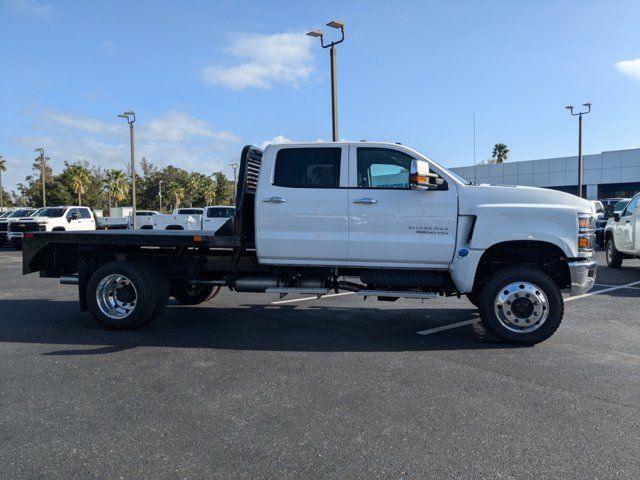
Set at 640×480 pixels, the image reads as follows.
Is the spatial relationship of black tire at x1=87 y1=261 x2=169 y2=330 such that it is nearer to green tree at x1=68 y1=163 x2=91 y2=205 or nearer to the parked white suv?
the parked white suv

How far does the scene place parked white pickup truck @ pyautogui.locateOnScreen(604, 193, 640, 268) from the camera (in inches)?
439

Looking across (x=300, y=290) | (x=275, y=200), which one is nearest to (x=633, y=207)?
(x=300, y=290)

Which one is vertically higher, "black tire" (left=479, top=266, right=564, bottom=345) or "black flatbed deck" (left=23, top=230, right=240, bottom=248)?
"black flatbed deck" (left=23, top=230, right=240, bottom=248)

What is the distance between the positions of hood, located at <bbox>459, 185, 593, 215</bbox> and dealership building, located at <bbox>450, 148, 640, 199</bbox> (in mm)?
36879

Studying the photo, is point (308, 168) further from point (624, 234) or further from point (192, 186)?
point (192, 186)

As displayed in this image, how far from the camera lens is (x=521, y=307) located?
5605 mm

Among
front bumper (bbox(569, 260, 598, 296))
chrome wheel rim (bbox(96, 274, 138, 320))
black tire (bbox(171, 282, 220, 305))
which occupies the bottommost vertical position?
black tire (bbox(171, 282, 220, 305))

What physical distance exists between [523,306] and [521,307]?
0.02 m

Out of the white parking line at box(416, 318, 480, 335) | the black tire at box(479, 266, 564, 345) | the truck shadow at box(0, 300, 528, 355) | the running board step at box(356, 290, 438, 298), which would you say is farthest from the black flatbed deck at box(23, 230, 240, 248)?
the black tire at box(479, 266, 564, 345)

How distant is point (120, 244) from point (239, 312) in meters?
2.06

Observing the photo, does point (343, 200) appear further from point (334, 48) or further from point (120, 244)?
point (334, 48)

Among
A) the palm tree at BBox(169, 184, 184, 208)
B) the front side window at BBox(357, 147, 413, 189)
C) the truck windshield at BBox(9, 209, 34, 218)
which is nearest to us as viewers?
the front side window at BBox(357, 147, 413, 189)

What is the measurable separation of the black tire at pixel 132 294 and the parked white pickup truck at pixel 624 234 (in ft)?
33.7

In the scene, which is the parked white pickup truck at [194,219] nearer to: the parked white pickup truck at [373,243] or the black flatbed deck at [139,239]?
the black flatbed deck at [139,239]
